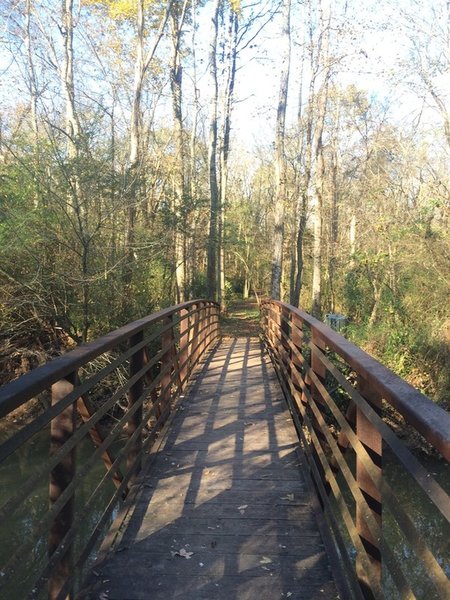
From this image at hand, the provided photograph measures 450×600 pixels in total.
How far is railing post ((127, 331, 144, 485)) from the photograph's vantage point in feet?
12.7

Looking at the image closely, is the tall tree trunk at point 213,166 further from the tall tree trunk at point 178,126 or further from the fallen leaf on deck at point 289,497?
the fallen leaf on deck at point 289,497

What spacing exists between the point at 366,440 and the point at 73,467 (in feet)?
4.57

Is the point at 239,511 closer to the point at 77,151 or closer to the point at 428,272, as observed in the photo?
the point at 77,151

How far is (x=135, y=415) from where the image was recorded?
12.9ft

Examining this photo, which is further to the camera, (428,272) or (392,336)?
(428,272)

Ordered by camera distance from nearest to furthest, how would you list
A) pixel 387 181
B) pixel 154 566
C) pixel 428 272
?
1. pixel 154 566
2. pixel 428 272
3. pixel 387 181

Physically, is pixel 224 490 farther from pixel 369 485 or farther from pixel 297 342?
pixel 297 342

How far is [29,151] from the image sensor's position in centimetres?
888

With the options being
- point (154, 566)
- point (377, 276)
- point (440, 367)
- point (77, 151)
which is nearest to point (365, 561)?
point (154, 566)

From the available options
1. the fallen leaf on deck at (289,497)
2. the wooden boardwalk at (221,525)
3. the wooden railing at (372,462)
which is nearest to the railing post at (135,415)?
the wooden boardwalk at (221,525)

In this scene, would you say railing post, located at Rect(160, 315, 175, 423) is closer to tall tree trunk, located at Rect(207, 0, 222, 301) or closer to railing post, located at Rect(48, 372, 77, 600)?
railing post, located at Rect(48, 372, 77, 600)

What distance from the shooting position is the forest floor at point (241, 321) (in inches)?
774

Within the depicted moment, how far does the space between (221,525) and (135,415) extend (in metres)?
1.10

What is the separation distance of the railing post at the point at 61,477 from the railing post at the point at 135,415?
4.44 ft
